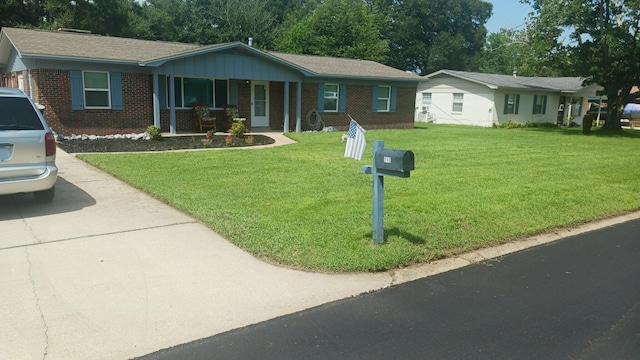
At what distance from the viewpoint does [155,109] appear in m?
18.0

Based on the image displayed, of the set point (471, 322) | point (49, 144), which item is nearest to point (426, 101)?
point (49, 144)

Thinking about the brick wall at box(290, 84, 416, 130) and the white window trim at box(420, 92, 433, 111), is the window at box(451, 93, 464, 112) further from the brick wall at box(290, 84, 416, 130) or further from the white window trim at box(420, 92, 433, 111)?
the brick wall at box(290, 84, 416, 130)

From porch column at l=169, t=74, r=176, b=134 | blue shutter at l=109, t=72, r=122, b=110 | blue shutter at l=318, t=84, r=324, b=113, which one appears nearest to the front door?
blue shutter at l=318, t=84, r=324, b=113

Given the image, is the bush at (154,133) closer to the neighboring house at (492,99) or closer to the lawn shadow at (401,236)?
the lawn shadow at (401,236)

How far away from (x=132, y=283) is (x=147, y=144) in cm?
1176

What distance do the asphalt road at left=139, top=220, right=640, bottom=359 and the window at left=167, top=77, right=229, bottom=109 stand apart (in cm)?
1639

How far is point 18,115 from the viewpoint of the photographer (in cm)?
706

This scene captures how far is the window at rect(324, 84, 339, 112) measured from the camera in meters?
23.6

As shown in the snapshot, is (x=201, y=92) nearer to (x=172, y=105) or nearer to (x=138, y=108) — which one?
(x=172, y=105)

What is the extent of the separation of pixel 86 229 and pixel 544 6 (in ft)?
81.5

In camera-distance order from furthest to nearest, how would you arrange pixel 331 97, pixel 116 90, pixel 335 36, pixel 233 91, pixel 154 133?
1. pixel 335 36
2. pixel 331 97
3. pixel 233 91
4. pixel 116 90
5. pixel 154 133

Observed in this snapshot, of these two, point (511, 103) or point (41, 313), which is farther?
point (511, 103)

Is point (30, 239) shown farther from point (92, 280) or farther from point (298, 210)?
point (298, 210)

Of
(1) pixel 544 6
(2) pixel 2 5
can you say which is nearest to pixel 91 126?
(1) pixel 544 6
